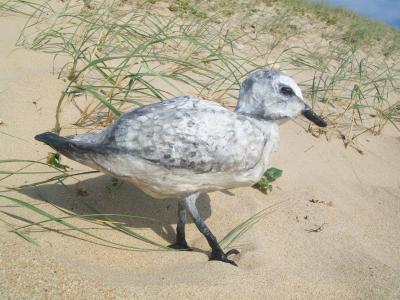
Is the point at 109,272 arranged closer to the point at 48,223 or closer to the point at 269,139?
the point at 48,223

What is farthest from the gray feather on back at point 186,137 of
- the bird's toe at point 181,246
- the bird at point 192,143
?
the bird's toe at point 181,246

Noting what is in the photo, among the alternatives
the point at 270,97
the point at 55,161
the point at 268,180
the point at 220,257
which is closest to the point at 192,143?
the point at 270,97

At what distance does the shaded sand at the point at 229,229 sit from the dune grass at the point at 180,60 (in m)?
0.09

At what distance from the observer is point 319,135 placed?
3.89 m

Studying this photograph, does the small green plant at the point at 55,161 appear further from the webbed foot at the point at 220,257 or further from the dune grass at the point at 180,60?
the webbed foot at the point at 220,257

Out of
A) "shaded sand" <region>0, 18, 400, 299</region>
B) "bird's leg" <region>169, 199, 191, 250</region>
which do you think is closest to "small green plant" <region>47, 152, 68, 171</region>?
"shaded sand" <region>0, 18, 400, 299</region>

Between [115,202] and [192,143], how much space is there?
82 cm

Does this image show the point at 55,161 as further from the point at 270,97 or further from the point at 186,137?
the point at 270,97

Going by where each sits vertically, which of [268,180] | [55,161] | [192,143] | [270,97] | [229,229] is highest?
[270,97]

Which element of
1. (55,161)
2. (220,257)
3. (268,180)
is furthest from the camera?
(268,180)

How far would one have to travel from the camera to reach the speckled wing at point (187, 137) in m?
1.84

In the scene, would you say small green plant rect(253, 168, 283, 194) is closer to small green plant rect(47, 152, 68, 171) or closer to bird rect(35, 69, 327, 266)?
bird rect(35, 69, 327, 266)

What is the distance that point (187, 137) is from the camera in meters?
1.85

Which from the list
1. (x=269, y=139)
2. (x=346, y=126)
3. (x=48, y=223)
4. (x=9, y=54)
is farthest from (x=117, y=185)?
(x=346, y=126)
